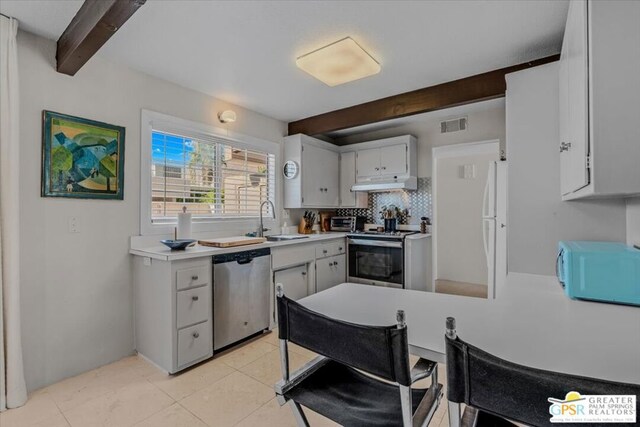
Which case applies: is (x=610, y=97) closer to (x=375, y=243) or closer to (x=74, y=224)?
(x=375, y=243)

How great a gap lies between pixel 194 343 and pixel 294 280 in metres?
1.23

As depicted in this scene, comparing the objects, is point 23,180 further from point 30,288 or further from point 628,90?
point 628,90

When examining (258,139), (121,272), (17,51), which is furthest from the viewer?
(258,139)

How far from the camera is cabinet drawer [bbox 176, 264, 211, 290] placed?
222 centimetres

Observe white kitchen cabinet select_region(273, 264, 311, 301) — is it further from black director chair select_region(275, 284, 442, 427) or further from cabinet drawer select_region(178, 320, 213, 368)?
black director chair select_region(275, 284, 442, 427)

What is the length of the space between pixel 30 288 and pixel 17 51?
1.54m

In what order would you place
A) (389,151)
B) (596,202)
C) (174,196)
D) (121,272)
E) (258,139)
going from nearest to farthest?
(596,202)
(121,272)
(174,196)
(258,139)
(389,151)

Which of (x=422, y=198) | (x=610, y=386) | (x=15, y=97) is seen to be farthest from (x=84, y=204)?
(x=422, y=198)

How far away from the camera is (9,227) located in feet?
6.00

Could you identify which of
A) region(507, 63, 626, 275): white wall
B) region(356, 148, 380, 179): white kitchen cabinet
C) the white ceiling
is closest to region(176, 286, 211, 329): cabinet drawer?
the white ceiling

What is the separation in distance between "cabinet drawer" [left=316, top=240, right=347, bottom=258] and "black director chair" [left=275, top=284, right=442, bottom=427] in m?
2.32

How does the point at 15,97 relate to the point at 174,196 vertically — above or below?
above

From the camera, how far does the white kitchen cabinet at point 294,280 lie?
10.3 feet

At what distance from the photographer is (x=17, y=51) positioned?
6.37ft
